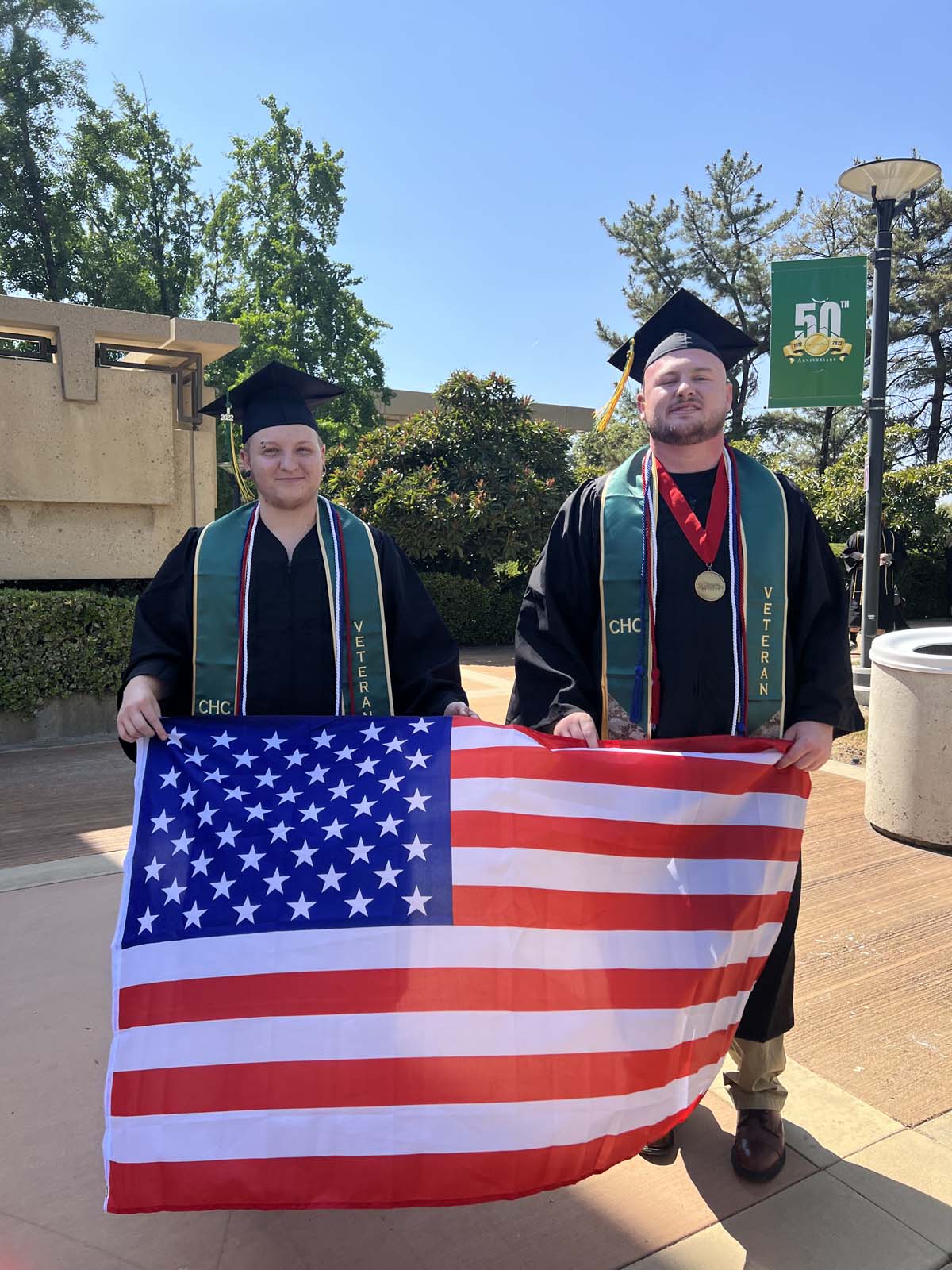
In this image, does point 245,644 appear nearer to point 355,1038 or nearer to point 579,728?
point 579,728

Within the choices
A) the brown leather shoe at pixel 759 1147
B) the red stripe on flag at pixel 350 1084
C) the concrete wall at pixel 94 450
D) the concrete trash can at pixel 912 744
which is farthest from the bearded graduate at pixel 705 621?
the concrete wall at pixel 94 450

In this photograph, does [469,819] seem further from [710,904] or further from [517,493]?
[517,493]

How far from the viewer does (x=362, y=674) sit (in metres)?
2.66

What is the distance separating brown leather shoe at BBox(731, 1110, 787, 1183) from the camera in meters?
2.33

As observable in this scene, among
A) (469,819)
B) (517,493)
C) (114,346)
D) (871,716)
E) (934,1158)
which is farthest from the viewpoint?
(517,493)

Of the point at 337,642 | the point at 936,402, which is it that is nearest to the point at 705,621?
the point at 337,642

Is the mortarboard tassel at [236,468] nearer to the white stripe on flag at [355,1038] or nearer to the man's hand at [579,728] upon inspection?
the man's hand at [579,728]

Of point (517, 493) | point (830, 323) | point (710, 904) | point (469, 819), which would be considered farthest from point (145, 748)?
point (517, 493)

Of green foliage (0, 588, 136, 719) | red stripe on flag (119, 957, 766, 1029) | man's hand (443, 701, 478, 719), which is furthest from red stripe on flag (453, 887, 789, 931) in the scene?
green foliage (0, 588, 136, 719)

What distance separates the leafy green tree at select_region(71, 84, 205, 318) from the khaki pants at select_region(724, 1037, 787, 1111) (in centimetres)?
2843

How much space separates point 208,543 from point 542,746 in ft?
3.77

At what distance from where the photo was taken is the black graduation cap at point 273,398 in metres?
2.70

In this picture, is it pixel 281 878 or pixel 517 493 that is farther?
pixel 517 493

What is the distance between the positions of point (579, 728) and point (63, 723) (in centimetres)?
615
